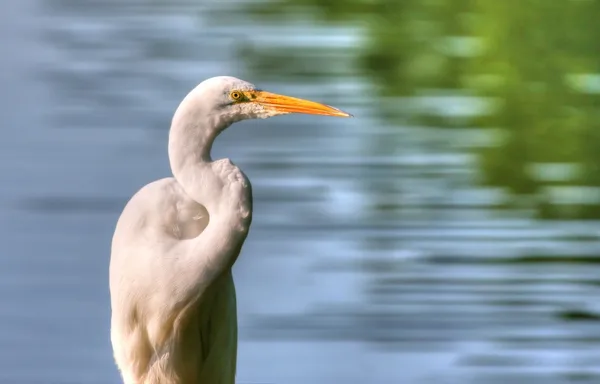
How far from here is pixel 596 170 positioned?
5.27 metres

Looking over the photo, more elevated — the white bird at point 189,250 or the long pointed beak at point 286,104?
the long pointed beak at point 286,104

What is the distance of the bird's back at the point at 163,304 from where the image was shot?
2.70 meters

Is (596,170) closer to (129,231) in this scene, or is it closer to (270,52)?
(270,52)

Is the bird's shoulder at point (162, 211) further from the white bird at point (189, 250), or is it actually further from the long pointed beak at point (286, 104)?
the long pointed beak at point (286, 104)

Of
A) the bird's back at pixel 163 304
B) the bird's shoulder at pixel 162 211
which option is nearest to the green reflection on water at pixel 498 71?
the bird's back at pixel 163 304

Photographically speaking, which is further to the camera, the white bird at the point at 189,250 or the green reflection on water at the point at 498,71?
the green reflection on water at the point at 498,71

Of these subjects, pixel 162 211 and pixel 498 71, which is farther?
pixel 498 71

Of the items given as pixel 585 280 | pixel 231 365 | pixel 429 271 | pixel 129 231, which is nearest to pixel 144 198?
pixel 129 231

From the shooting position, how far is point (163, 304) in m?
2.76

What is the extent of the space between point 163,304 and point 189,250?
0.43ft

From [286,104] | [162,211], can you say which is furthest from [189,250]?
[286,104]

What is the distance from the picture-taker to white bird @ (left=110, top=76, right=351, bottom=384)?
2.59 m

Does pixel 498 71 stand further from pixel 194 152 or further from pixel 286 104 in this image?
pixel 194 152

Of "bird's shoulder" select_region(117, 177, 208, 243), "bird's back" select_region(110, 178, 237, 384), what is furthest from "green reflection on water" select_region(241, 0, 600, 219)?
"bird's shoulder" select_region(117, 177, 208, 243)
